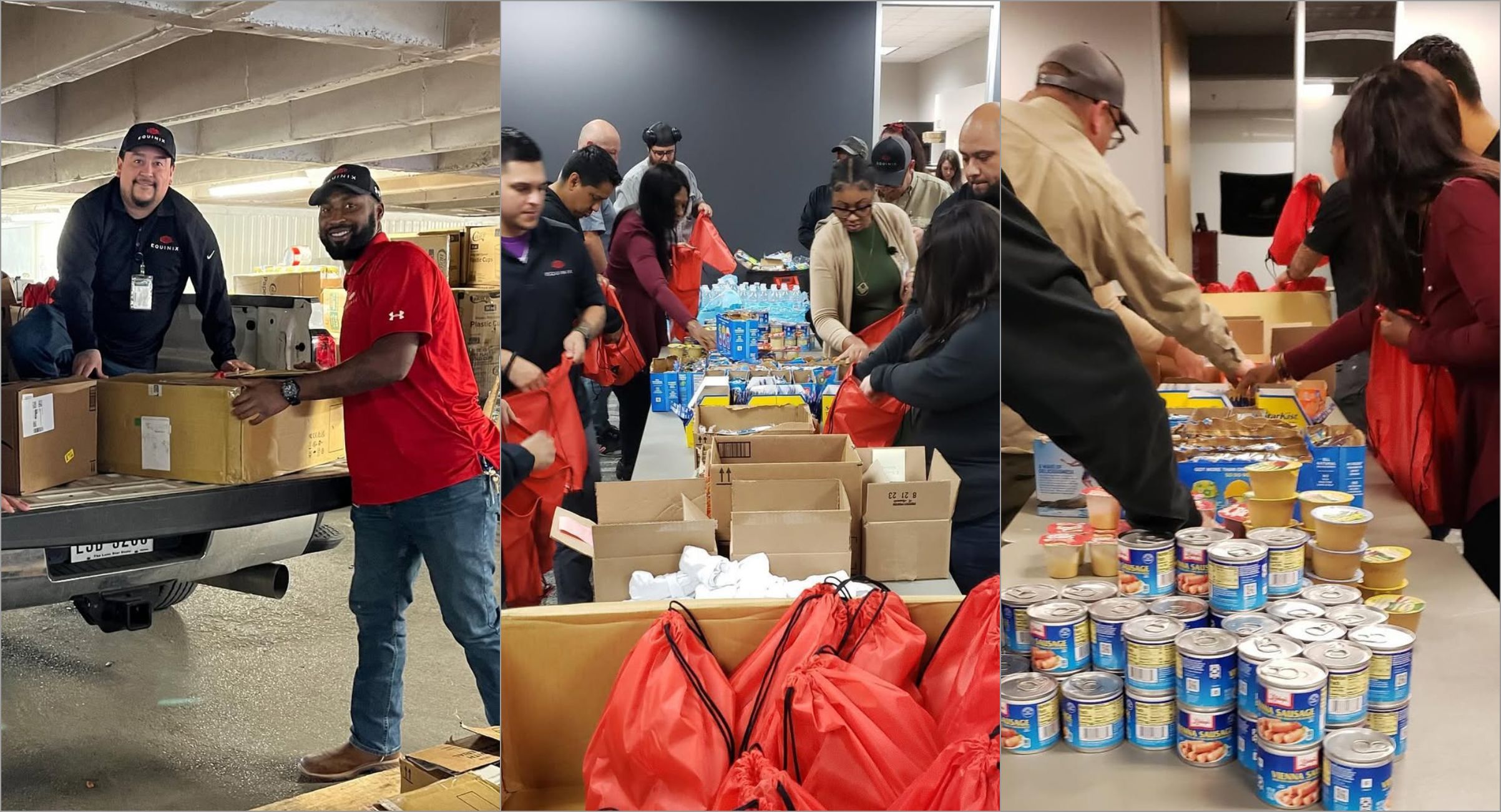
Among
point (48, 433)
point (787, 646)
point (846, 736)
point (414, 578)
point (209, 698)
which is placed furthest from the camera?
point (209, 698)

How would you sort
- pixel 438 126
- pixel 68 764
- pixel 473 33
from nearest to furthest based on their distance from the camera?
pixel 473 33, pixel 438 126, pixel 68 764

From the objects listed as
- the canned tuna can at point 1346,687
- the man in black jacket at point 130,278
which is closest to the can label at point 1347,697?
the canned tuna can at point 1346,687

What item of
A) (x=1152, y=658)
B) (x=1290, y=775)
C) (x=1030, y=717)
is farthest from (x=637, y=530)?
(x=1290, y=775)

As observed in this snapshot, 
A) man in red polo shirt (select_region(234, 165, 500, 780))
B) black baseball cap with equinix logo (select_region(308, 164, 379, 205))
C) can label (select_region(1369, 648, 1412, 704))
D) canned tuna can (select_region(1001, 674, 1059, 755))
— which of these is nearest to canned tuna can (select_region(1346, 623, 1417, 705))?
can label (select_region(1369, 648, 1412, 704))

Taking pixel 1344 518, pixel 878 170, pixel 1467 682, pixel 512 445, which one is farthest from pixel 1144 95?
pixel 512 445

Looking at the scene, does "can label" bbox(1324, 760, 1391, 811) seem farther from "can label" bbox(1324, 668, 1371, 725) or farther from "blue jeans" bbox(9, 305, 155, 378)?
"blue jeans" bbox(9, 305, 155, 378)

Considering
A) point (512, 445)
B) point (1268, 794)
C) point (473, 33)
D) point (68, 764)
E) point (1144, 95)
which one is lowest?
point (68, 764)

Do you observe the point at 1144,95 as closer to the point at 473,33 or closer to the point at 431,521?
the point at 473,33

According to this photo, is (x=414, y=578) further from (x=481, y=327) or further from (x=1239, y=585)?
(x=1239, y=585)

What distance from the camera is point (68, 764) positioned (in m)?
2.84

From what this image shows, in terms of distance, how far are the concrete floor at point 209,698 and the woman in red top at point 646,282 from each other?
94cm

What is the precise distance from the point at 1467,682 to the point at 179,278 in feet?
8.67

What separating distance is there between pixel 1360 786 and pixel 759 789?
0.86m

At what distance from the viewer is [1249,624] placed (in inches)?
65.5
